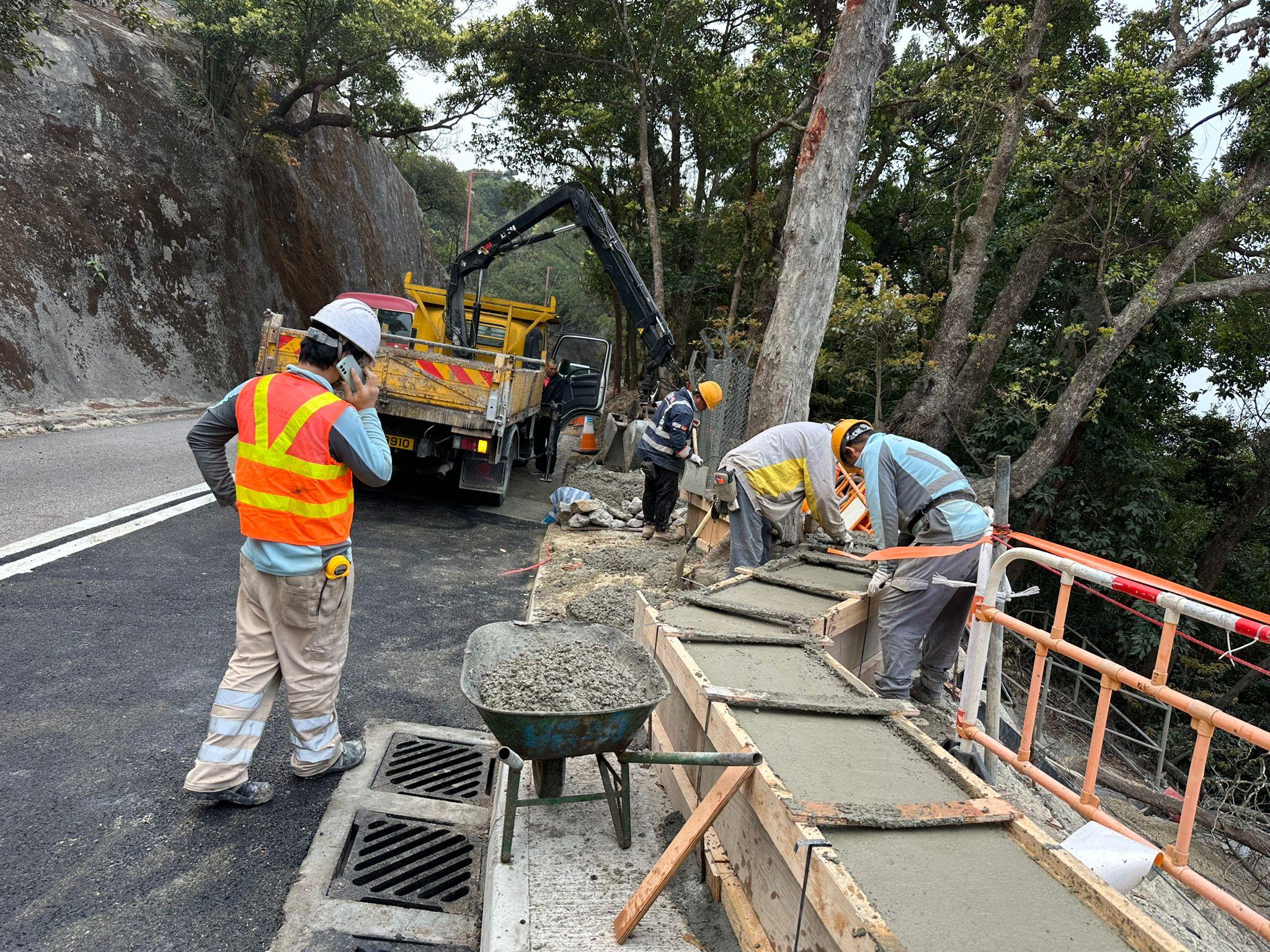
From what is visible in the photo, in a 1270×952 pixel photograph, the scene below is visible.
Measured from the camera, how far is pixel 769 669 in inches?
130

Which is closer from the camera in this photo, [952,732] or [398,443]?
[952,732]

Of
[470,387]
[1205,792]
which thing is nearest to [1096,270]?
[1205,792]

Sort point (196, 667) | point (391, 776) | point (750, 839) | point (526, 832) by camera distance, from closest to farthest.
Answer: point (750, 839) → point (526, 832) → point (391, 776) → point (196, 667)

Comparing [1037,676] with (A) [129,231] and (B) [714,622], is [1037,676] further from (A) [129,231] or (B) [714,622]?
(A) [129,231]

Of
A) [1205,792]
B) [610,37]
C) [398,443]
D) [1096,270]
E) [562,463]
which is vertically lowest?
[1205,792]

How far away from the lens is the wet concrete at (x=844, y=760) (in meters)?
2.34

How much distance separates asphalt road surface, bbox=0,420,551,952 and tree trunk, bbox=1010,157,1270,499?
754cm

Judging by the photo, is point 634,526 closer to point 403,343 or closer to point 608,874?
point 403,343

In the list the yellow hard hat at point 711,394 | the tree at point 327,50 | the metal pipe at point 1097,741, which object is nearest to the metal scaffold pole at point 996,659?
the metal pipe at point 1097,741

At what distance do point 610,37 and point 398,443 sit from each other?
Answer: 11.4 metres

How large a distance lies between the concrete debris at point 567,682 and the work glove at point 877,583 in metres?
2.02

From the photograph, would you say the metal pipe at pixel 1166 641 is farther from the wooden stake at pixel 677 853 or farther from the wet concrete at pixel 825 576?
the wet concrete at pixel 825 576

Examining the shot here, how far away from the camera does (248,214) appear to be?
17.8 metres

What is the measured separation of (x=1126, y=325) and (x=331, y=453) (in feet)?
34.0
